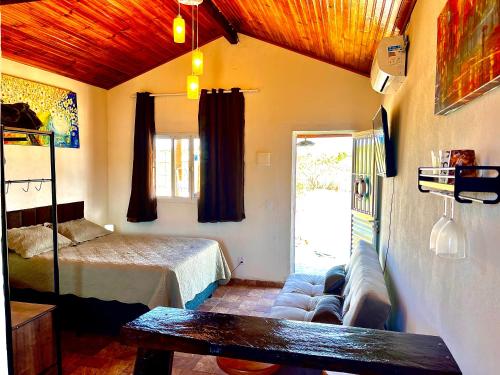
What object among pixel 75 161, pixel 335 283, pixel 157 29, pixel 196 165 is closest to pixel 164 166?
pixel 196 165

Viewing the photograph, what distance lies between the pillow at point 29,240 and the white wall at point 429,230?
10.5ft

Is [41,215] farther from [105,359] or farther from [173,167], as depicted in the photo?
[105,359]

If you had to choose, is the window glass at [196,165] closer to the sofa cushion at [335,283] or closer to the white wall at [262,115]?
the white wall at [262,115]

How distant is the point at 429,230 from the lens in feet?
5.30

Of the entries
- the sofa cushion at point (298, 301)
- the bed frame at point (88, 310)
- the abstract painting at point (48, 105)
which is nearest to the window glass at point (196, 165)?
the abstract painting at point (48, 105)

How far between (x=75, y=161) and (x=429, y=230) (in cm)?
421

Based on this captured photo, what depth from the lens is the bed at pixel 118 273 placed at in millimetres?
3115

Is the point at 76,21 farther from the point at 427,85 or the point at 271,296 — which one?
the point at 271,296

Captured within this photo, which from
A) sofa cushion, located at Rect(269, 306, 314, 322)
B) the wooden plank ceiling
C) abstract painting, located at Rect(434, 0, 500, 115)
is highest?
the wooden plank ceiling

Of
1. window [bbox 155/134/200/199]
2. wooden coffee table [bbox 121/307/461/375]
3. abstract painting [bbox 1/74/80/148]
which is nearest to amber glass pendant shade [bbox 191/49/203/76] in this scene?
abstract painting [bbox 1/74/80/148]

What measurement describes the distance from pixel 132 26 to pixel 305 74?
2.06m

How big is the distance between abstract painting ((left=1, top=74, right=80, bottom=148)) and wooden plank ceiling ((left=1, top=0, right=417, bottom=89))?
247 millimetres

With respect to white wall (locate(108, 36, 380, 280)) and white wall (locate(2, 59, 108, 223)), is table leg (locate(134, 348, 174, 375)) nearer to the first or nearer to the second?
white wall (locate(2, 59, 108, 223))

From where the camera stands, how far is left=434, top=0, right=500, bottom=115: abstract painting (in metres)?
0.91
